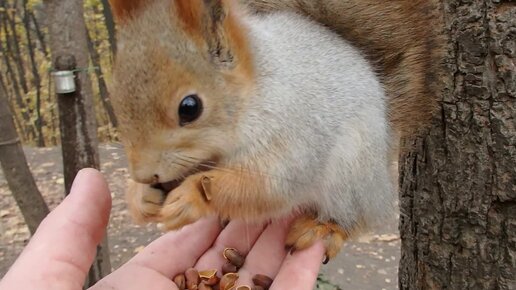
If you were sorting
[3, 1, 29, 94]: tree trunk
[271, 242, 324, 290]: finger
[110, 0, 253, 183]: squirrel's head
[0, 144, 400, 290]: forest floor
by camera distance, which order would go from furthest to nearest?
[3, 1, 29, 94]: tree trunk < [0, 144, 400, 290]: forest floor < [271, 242, 324, 290]: finger < [110, 0, 253, 183]: squirrel's head

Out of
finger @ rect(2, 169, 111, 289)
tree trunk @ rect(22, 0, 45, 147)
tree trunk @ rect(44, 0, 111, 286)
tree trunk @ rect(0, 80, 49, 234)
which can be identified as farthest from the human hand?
tree trunk @ rect(22, 0, 45, 147)

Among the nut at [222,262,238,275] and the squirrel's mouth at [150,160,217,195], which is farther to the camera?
the nut at [222,262,238,275]

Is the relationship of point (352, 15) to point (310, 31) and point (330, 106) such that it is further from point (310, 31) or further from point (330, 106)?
point (330, 106)

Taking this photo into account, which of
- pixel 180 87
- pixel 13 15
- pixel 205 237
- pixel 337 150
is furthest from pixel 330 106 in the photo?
pixel 13 15

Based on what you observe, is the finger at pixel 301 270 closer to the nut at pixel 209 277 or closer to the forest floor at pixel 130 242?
the nut at pixel 209 277

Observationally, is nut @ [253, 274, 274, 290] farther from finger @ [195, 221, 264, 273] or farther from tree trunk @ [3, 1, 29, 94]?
tree trunk @ [3, 1, 29, 94]

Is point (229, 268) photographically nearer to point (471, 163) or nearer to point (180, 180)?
point (180, 180)
